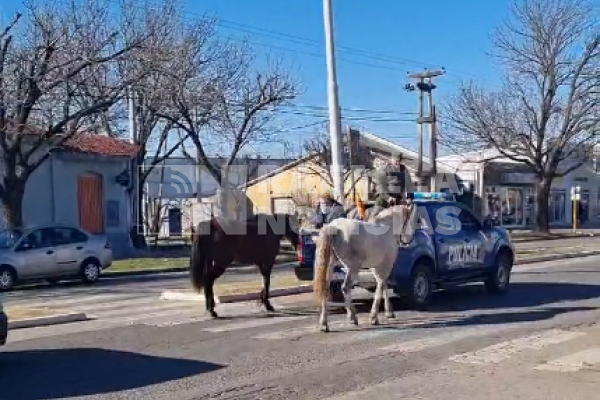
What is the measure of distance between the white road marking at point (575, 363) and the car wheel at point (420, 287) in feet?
14.8

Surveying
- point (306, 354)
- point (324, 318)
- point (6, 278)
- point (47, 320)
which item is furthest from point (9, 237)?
point (306, 354)

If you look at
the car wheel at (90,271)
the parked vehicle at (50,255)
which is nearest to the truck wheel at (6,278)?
the parked vehicle at (50,255)

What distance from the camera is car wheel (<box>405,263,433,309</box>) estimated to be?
1451 cm

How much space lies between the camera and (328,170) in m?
52.8

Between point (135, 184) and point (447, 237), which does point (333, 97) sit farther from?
point (135, 184)

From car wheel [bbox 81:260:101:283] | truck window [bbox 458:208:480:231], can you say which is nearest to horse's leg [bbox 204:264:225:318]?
truck window [bbox 458:208:480:231]

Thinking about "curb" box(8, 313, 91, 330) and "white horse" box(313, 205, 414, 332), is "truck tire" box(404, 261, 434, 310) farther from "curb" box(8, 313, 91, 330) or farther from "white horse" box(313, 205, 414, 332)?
"curb" box(8, 313, 91, 330)

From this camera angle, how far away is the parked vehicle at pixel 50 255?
846 inches

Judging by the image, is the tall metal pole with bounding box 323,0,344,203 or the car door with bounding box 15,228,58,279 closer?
the tall metal pole with bounding box 323,0,344,203

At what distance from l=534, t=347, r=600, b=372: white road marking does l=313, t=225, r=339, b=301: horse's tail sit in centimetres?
350

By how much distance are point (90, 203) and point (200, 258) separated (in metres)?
22.5

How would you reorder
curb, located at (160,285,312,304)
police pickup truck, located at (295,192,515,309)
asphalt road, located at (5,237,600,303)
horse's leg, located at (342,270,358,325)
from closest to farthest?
horse's leg, located at (342,270,358,325) < police pickup truck, located at (295,192,515,309) < curb, located at (160,285,312,304) < asphalt road, located at (5,237,600,303)

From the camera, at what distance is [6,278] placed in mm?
21297

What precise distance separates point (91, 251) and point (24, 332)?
34.2 ft
